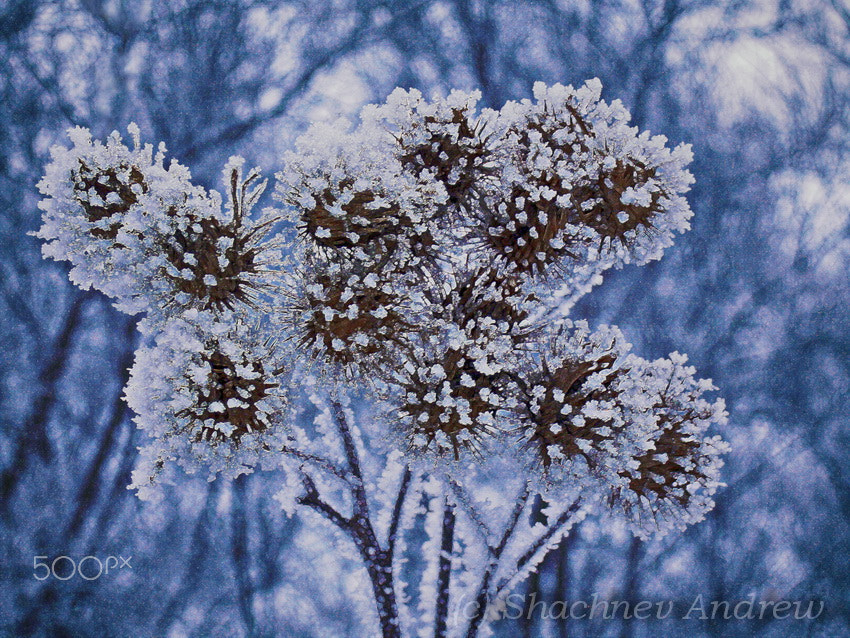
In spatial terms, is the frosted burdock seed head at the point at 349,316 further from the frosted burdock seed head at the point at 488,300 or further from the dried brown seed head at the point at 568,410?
the dried brown seed head at the point at 568,410

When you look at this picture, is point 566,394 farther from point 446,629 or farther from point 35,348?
point 35,348

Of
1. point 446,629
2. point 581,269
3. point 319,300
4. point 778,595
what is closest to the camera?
point 319,300

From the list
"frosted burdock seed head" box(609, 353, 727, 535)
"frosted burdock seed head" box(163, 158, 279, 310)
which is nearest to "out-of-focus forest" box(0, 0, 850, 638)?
"frosted burdock seed head" box(609, 353, 727, 535)

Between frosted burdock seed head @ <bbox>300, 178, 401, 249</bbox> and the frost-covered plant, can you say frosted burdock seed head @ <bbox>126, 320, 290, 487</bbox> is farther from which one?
frosted burdock seed head @ <bbox>300, 178, 401, 249</bbox>

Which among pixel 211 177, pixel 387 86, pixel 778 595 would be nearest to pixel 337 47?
pixel 387 86

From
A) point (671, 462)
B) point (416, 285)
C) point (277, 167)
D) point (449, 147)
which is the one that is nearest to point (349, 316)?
point (416, 285)

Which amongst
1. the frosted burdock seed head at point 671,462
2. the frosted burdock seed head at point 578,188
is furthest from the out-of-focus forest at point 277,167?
the frosted burdock seed head at point 578,188

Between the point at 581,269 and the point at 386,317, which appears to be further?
the point at 581,269
